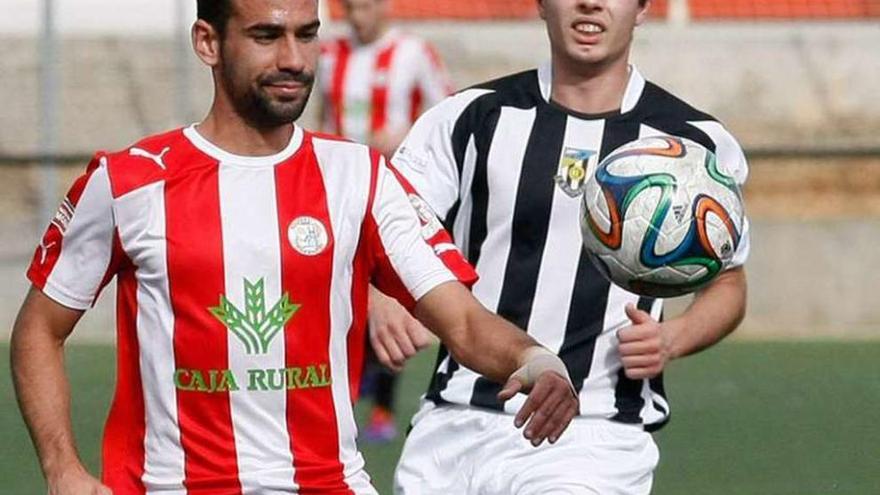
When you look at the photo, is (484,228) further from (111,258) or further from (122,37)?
(122,37)

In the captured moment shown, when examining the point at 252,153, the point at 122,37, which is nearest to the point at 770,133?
the point at 122,37

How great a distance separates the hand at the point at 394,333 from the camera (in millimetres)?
4660

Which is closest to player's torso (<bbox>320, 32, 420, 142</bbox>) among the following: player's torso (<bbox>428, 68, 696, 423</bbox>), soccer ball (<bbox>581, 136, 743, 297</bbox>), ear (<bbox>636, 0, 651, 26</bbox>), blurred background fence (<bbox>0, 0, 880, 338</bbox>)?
blurred background fence (<bbox>0, 0, 880, 338</bbox>)

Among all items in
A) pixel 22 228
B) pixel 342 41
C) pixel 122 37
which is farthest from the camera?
pixel 122 37

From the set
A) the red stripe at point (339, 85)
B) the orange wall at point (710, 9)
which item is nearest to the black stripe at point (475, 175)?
the red stripe at point (339, 85)

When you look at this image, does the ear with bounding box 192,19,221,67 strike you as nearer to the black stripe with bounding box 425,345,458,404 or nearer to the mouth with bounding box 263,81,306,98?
the mouth with bounding box 263,81,306,98

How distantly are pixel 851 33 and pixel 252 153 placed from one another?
34.0ft

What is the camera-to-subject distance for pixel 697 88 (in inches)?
547

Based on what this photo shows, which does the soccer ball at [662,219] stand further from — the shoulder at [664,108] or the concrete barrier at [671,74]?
the concrete barrier at [671,74]

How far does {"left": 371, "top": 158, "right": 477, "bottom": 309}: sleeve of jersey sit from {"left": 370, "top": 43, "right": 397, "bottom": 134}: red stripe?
6030 millimetres

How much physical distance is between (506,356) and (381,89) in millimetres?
6413

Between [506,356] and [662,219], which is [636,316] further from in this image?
[506,356]

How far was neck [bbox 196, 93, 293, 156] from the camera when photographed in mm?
4230

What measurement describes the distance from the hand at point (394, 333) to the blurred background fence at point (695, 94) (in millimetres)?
7836
